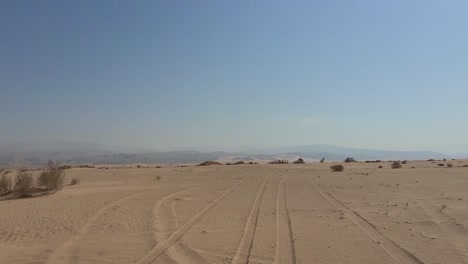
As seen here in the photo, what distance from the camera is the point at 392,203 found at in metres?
14.8

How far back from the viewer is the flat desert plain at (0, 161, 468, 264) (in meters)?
7.96

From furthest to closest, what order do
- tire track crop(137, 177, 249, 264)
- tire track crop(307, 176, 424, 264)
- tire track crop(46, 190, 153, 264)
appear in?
tire track crop(46, 190, 153, 264), tire track crop(137, 177, 249, 264), tire track crop(307, 176, 424, 264)

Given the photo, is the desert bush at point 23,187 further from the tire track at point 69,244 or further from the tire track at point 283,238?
the tire track at point 283,238

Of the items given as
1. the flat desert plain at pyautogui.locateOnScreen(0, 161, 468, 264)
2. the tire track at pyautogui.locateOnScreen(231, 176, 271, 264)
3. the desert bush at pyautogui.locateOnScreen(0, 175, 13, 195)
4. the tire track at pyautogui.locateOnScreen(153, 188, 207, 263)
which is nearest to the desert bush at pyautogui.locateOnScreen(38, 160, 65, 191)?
the desert bush at pyautogui.locateOnScreen(0, 175, 13, 195)

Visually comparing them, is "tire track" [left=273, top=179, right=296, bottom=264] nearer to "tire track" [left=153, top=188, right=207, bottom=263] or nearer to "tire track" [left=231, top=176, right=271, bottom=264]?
"tire track" [left=231, top=176, right=271, bottom=264]

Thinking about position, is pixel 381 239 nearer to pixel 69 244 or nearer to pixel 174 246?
pixel 174 246

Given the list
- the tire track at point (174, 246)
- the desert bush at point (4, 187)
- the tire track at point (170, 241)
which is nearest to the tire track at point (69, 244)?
the tire track at point (170, 241)

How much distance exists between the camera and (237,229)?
10.5 metres

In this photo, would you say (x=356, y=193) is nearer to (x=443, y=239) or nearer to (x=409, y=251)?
(x=443, y=239)

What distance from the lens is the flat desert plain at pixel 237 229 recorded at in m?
7.96

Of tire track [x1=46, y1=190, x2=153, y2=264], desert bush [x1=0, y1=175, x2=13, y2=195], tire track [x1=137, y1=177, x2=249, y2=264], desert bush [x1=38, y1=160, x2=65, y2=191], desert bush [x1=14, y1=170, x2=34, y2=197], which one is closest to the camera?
tire track [x1=137, y1=177, x2=249, y2=264]

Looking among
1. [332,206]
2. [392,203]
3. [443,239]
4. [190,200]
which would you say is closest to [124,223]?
[190,200]

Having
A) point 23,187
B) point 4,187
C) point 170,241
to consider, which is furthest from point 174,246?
point 4,187

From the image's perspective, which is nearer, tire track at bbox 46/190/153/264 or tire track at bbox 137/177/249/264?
tire track at bbox 137/177/249/264
